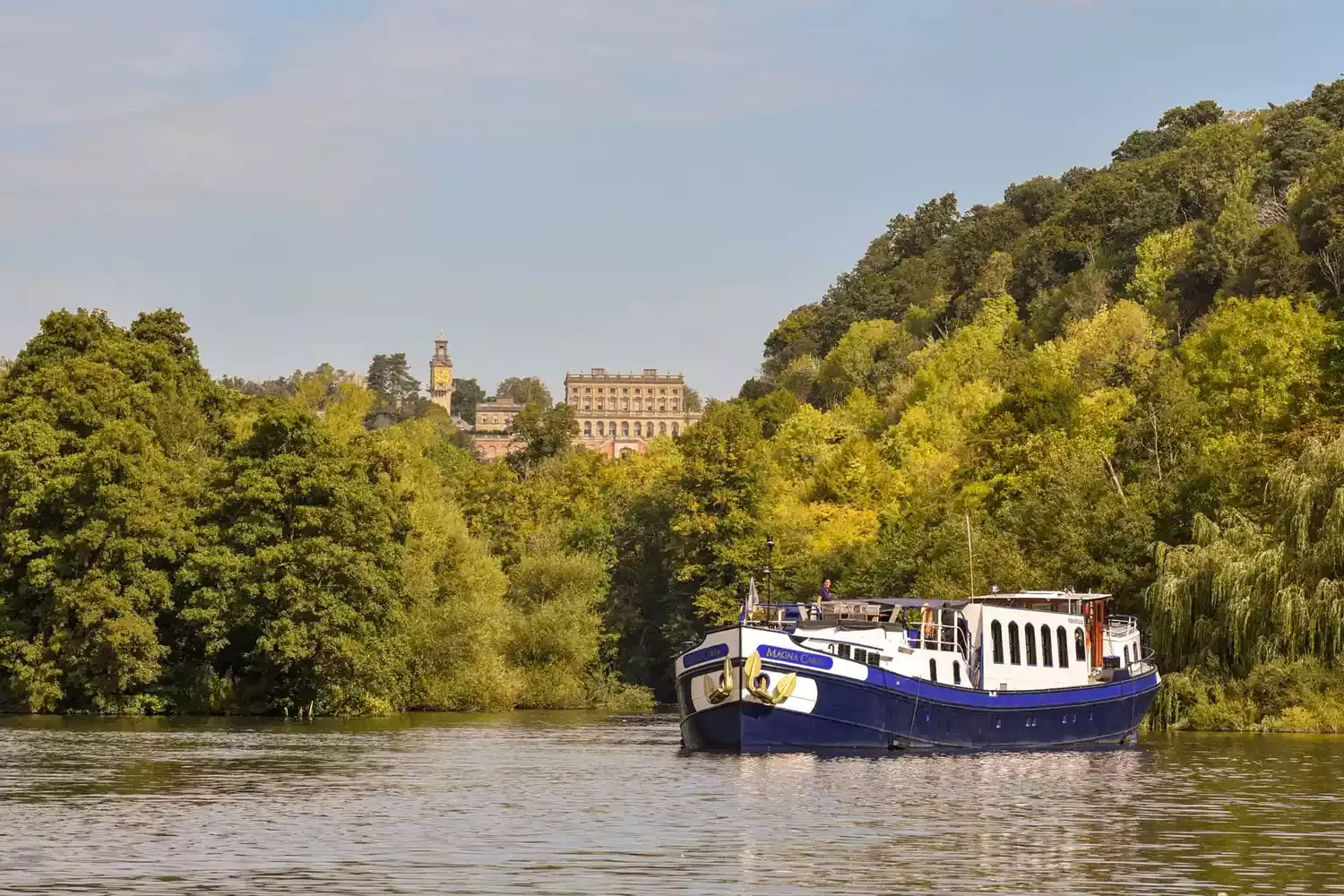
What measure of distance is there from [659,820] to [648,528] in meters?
94.5

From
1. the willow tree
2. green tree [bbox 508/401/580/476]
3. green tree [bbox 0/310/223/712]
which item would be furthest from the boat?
green tree [bbox 508/401/580/476]

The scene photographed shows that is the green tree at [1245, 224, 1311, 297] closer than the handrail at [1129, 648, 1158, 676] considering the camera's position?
No

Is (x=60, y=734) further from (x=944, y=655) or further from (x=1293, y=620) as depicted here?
(x=1293, y=620)

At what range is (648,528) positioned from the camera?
13612cm

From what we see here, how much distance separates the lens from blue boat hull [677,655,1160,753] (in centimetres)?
6034

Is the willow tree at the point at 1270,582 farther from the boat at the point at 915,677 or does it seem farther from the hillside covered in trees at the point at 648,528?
the boat at the point at 915,677

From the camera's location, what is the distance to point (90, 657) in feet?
293

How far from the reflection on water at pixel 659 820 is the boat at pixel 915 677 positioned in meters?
1.36

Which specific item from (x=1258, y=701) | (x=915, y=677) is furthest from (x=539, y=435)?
(x=915, y=677)

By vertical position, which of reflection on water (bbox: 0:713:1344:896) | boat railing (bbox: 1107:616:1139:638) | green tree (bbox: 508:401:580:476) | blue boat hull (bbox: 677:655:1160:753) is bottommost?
reflection on water (bbox: 0:713:1344:896)

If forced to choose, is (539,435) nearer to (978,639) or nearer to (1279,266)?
(1279,266)

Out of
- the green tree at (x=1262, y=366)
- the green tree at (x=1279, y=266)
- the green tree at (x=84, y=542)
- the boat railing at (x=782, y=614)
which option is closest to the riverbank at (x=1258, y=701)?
the boat railing at (x=782, y=614)

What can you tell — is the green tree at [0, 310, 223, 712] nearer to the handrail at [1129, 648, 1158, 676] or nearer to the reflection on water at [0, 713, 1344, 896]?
the reflection on water at [0, 713, 1344, 896]

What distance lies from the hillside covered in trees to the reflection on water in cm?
1226
